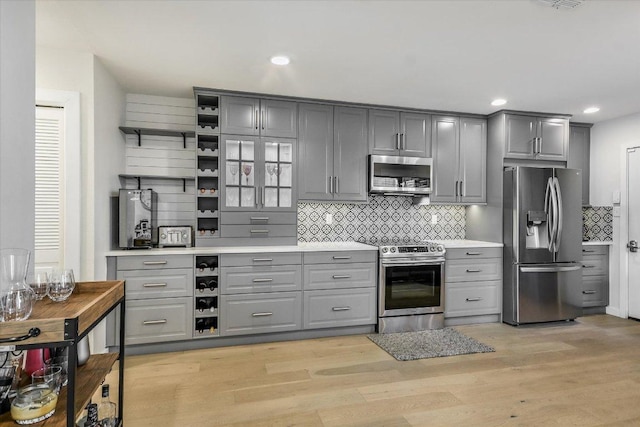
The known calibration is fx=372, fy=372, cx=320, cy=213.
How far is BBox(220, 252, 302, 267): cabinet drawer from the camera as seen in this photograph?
3647 millimetres

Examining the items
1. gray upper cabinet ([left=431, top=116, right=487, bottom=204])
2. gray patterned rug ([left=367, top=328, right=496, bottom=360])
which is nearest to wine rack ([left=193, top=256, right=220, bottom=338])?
gray patterned rug ([left=367, top=328, right=496, bottom=360])

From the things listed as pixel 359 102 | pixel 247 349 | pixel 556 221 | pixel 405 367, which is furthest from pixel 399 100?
pixel 247 349

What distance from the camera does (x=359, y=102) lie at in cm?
423

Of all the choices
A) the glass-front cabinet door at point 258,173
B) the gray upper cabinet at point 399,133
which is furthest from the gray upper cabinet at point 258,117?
the gray upper cabinet at point 399,133

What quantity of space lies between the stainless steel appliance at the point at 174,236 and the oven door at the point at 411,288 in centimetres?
208

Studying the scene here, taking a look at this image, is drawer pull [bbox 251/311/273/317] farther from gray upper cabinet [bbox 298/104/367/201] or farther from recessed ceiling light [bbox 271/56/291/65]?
recessed ceiling light [bbox 271/56/291/65]

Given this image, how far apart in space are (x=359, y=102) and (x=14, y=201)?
340 centimetres

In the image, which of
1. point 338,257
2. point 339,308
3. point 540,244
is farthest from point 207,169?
point 540,244

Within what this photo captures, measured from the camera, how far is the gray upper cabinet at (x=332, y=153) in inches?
163

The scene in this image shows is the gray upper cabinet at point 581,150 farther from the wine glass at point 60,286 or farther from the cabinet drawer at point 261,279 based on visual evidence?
the wine glass at point 60,286

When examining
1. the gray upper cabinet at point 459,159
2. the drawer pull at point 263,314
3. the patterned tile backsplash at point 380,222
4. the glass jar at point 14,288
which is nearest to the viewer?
the glass jar at point 14,288

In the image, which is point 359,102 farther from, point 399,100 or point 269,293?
point 269,293

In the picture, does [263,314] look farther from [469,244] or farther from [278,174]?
[469,244]

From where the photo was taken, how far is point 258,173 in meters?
3.98
